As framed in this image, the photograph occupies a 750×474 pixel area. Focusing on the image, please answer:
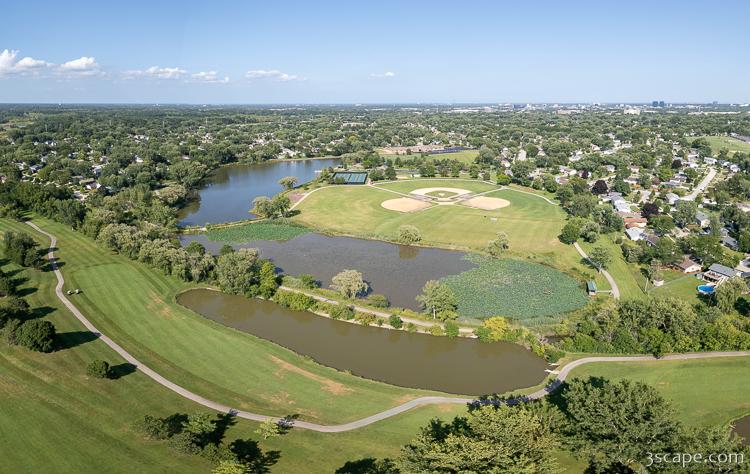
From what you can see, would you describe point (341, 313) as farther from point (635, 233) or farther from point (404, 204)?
point (635, 233)

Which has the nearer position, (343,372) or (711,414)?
(711,414)

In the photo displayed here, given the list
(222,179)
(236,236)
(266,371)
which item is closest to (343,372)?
(266,371)

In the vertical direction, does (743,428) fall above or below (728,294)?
below

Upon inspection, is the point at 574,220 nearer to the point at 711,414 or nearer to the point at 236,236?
the point at 711,414

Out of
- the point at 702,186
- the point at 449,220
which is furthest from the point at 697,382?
A: the point at 702,186

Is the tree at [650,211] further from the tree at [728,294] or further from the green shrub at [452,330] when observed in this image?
the green shrub at [452,330]

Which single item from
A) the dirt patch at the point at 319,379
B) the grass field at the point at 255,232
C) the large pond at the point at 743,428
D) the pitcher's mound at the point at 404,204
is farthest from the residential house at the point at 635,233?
the dirt patch at the point at 319,379
